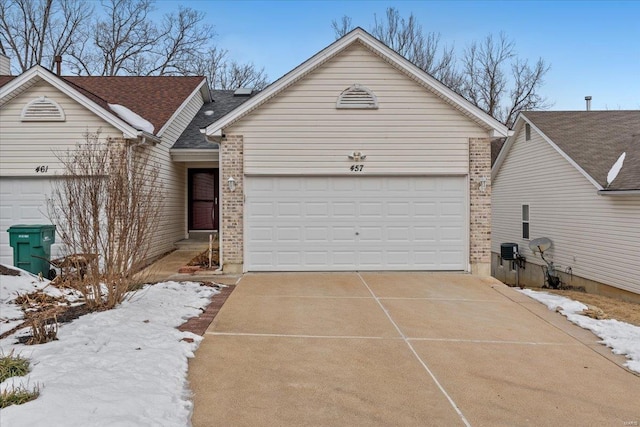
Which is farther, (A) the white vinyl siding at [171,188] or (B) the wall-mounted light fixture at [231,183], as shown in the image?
(A) the white vinyl siding at [171,188]

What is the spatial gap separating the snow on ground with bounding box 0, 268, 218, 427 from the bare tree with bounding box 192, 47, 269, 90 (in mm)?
25210

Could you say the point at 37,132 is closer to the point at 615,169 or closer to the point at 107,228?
the point at 107,228

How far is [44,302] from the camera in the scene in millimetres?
7777

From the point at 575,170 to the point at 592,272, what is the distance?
3337 mm

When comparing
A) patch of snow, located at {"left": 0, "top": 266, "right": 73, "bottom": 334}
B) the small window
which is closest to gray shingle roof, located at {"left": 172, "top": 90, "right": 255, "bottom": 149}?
patch of snow, located at {"left": 0, "top": 266, "right": 73, "bottom": 334}

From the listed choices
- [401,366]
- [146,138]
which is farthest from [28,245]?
[401,366]

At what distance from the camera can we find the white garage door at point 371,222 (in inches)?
442

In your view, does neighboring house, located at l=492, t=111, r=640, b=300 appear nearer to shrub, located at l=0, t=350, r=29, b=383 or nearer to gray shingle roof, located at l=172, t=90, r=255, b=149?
gray shingle roof, located at l=172, t=90, r=255, b=149

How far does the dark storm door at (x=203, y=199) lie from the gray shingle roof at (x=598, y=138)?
12.0 m

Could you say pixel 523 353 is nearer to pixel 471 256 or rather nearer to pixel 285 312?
pixel 285 312

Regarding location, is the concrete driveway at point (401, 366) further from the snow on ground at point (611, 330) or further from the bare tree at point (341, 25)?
the bare tree at point (341, 25)

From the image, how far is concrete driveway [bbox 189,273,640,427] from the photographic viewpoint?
13.7 ft

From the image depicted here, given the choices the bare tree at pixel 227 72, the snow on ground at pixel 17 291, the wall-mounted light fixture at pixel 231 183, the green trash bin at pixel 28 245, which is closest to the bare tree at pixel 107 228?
the snow on ground at pixel 17 291

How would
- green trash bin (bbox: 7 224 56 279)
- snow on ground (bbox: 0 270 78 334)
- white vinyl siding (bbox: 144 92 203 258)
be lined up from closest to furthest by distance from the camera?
snow on ground (bbox: 0 270 78 334) → green trash bin (bbox: 7 224 56 279) → white vinyl siding (bbox: 144 92 203 258)
